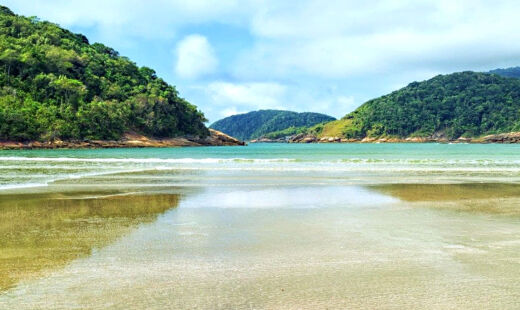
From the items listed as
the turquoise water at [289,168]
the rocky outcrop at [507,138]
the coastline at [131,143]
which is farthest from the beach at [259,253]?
the rocky outcrop at [507,138]

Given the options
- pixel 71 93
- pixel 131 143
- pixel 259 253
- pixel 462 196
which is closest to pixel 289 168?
pixel 462 196

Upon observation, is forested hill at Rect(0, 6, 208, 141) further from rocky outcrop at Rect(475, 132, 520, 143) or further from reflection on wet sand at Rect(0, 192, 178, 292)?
rocky outcrop at Rect(475, 132, 520, 143)

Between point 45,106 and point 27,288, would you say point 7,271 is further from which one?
point 45,106

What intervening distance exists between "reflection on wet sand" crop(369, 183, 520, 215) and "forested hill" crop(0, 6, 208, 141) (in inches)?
3677

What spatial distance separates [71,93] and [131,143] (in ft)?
70.5

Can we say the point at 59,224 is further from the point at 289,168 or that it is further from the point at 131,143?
the point at 131,143

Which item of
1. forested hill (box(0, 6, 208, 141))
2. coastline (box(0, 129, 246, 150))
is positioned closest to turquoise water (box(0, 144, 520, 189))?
coastline (box(0, 129, 246, 150))

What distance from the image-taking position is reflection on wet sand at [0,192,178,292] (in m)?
6.88

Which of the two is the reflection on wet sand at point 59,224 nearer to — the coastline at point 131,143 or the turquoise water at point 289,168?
the turquoise water at point 289,168

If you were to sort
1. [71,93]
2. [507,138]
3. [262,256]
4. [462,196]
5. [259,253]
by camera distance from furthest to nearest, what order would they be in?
[507,138]
[71,93]
[462,196]
[259,253]
[262,256]

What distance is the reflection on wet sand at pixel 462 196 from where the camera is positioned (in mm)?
13188

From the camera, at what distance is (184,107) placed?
151375 millimetres

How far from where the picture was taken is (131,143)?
381ft

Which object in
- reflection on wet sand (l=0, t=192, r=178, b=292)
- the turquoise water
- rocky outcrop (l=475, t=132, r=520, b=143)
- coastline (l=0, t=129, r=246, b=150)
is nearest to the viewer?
reflection on wet sand (l=0, t=192, r=178, b=292)
